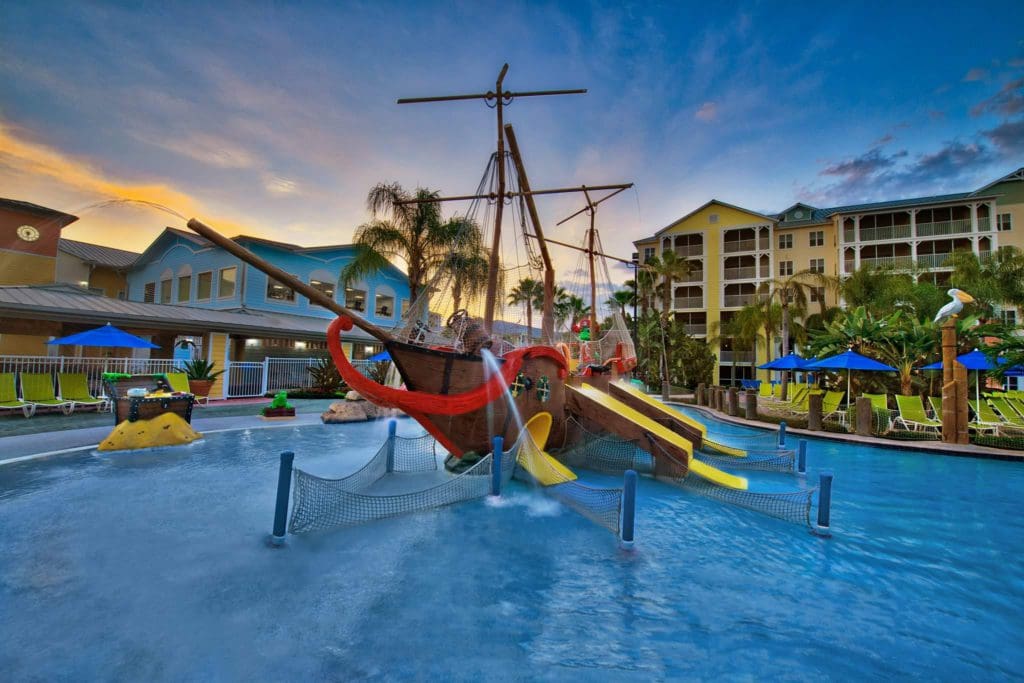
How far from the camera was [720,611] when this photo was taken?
4.36 metres

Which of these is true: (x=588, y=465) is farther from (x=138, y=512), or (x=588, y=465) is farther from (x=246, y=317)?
(x=246, y=317)

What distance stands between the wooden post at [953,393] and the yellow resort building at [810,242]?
25096 mm

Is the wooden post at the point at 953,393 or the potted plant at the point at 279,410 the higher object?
the wooden post at the point at 953,393

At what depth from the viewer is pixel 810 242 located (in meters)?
43.2

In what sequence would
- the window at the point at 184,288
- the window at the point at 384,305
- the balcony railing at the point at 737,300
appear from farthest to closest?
the balcony railing at the point at 737,300, the window at the point at 384,305, the window at the point at 184,288

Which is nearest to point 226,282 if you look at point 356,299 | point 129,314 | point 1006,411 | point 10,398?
point 356,299

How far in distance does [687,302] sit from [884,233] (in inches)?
706

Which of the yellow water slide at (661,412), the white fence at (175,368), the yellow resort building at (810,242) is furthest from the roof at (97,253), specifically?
the yellow resort building at (810,242)

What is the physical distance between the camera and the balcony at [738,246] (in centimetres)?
4412

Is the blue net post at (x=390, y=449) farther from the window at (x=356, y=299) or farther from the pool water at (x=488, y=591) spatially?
the window at (x=356, y=299)

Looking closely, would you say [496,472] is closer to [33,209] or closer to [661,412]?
[661,412]

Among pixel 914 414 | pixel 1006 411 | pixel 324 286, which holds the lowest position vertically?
pixel 914 414

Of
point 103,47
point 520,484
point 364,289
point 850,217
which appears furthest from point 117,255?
point 850,217

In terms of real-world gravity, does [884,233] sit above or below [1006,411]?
above
